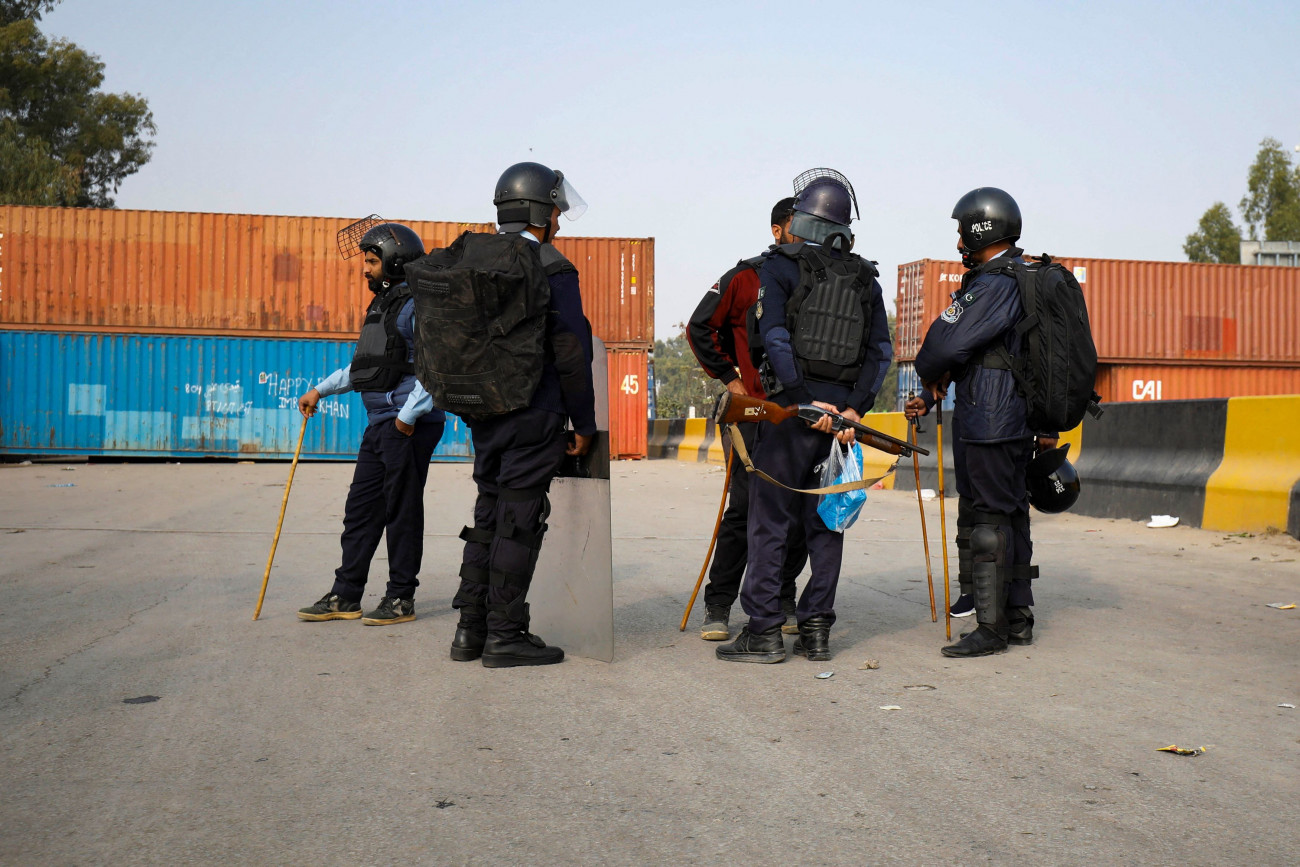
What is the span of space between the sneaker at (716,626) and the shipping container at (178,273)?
1967 centimetres

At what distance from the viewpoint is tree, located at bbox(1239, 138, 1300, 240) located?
5553 cm

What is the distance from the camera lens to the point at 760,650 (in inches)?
168

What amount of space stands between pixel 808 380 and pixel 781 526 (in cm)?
58

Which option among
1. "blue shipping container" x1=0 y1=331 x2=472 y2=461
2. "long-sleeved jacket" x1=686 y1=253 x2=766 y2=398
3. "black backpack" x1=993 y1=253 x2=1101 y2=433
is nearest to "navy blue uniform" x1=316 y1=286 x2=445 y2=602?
"long-sleeved jacket" x1=686 y1=253 x2=766 y2=398

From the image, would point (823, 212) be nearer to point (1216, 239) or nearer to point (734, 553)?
point (734, 553)

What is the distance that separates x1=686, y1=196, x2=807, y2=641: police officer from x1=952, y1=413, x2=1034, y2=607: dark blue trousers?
0.75 meters

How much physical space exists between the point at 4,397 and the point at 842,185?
22.0 metres

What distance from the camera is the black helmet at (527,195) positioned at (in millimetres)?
4273

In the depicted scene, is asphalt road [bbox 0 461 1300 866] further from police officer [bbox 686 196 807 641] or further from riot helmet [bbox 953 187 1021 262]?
riot helmet [bbox 953 187 1021 262]

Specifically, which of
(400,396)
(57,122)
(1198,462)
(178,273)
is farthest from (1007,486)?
(57,122)

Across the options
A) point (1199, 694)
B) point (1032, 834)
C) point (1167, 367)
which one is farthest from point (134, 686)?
point (1167, 367)

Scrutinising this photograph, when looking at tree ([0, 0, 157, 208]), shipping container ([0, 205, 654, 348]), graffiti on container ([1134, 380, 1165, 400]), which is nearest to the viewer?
shipping container ([0, 205, 654, 348])

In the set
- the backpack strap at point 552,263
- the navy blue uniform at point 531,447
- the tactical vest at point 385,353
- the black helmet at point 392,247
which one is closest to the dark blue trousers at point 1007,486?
the navy blue uniform at point 531,447

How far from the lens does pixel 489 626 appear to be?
4191 mm
